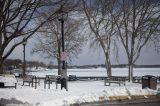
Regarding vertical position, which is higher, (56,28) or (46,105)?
(56,28)

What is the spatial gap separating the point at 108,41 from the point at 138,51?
396cm

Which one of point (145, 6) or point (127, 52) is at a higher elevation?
point (145, 6)

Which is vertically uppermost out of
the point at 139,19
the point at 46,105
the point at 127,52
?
the point at 139,19

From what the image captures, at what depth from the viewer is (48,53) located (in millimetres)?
55031

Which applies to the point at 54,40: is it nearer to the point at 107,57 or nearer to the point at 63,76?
the point at 107,57

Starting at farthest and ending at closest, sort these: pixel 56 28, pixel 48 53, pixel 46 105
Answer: pixel 48 53 < pixel 56 28 < pixel 46 105

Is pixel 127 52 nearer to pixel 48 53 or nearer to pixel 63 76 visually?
pixel 63 76

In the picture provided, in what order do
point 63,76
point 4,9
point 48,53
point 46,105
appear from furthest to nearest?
1. point 48,53
2. point 63,76
3. point 4,9
4. point 46,105

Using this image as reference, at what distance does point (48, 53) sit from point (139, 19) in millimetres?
21474

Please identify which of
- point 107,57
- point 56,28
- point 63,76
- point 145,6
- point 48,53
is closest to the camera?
point 63,76

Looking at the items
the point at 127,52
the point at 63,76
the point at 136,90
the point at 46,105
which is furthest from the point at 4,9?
the point at 127,52

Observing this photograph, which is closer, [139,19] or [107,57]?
[139,19]

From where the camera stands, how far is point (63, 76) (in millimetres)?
22406

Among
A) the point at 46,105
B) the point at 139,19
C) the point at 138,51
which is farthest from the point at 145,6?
the point at 46,105
